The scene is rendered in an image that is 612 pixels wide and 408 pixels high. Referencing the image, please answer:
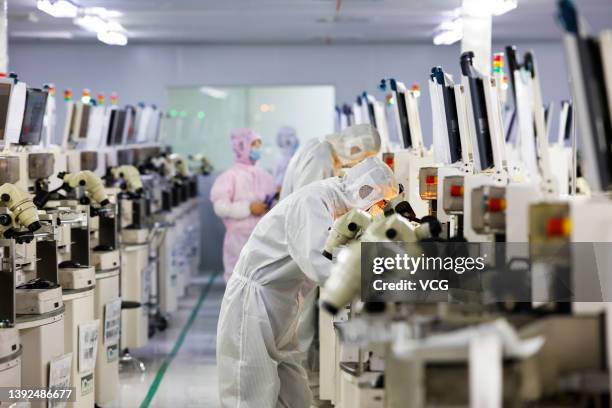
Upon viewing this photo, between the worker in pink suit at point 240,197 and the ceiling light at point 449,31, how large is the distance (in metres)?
2.17

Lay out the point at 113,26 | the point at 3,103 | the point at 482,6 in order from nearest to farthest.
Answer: the point at 3,103, the point at 482,6, the point at 113,26

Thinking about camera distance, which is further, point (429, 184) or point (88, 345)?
point (88, 345)

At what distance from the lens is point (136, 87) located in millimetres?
12812

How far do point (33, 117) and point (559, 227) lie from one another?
409 cm

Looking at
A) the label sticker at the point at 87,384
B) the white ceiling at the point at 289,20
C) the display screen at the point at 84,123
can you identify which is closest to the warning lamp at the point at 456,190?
the label sticker at the point at 87,384

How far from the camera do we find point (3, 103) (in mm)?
5336

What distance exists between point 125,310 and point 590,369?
198 inches

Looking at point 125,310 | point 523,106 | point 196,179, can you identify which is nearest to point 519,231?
point 523,106

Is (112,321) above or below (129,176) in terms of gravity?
below

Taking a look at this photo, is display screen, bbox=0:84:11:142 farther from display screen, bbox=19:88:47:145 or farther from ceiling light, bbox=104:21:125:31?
ceiling light, bbox=104:21:125:31

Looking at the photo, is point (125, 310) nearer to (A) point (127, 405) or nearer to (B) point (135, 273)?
(B) point (135, 273)

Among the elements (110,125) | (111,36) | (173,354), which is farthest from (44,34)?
(173,354)

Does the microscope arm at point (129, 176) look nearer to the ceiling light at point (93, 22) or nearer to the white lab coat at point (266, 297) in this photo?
the ceiling light at point (93, 22)

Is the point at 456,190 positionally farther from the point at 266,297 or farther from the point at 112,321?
the point at 112,321
